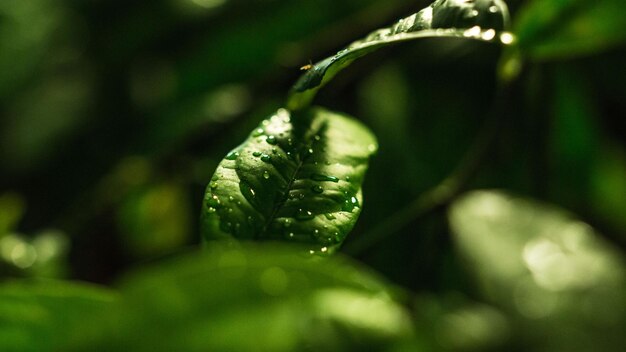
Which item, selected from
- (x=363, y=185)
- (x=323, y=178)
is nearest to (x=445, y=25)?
(x=323, y=178)

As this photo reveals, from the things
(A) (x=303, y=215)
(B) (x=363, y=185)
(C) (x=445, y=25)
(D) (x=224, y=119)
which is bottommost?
(A) (x=303, y=215)

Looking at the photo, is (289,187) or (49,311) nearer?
(49,311)

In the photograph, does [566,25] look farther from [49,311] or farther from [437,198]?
[49,311]

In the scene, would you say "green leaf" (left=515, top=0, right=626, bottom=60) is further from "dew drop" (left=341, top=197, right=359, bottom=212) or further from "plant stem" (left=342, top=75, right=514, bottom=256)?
"dew drop" (left=341, top=197, right=359, bottom=212)

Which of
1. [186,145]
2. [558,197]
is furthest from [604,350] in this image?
[186,145]

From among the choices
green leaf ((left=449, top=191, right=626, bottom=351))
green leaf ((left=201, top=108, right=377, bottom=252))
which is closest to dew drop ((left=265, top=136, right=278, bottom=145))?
green leaf ((left=201, top=108, right=377, bottom=252))

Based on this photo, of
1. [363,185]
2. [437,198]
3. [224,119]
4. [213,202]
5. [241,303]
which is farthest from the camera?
[224,119]

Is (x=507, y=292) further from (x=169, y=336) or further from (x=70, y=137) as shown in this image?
→ (x=70, y=137)

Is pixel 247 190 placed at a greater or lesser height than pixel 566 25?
lesser

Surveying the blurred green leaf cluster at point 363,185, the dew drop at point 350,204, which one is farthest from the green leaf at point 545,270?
the dew drop at point 350,204
